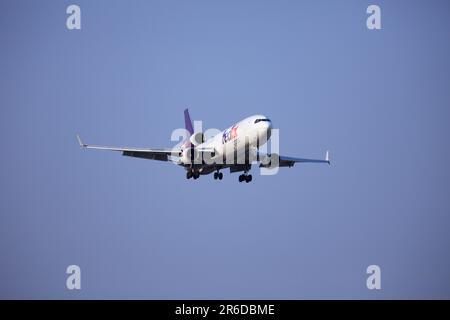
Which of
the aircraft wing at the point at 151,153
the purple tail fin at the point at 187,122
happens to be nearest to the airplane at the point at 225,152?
the aircraft wing at the point at 151,153

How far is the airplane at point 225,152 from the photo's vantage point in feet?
280

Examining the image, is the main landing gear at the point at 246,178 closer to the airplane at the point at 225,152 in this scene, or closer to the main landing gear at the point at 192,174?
the airplane at the point at 225,152

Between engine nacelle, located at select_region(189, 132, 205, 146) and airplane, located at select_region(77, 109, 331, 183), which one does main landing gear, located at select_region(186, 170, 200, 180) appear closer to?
airplane, located at select_region(77, 109, 331, 183)

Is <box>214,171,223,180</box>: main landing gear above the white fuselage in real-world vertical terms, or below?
below

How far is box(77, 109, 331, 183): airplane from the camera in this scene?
280ft

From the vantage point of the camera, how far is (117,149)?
297 feet

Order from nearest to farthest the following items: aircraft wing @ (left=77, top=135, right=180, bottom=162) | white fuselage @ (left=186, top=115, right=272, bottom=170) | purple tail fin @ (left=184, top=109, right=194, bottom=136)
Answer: white fuselage @ (left=186, top=115, right=272, bottom=170) → aircraft wing @ (left=77, top=135, right=180, bottom=162) → purple tail fin @ (left=184, top=109, right=194, bottom=136)

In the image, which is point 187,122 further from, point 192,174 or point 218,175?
point 192,174

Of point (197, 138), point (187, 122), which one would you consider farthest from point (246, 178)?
point (187, 122)

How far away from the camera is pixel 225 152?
88.1 meters

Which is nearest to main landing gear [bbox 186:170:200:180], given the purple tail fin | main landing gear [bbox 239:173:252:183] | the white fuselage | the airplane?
the airplane
